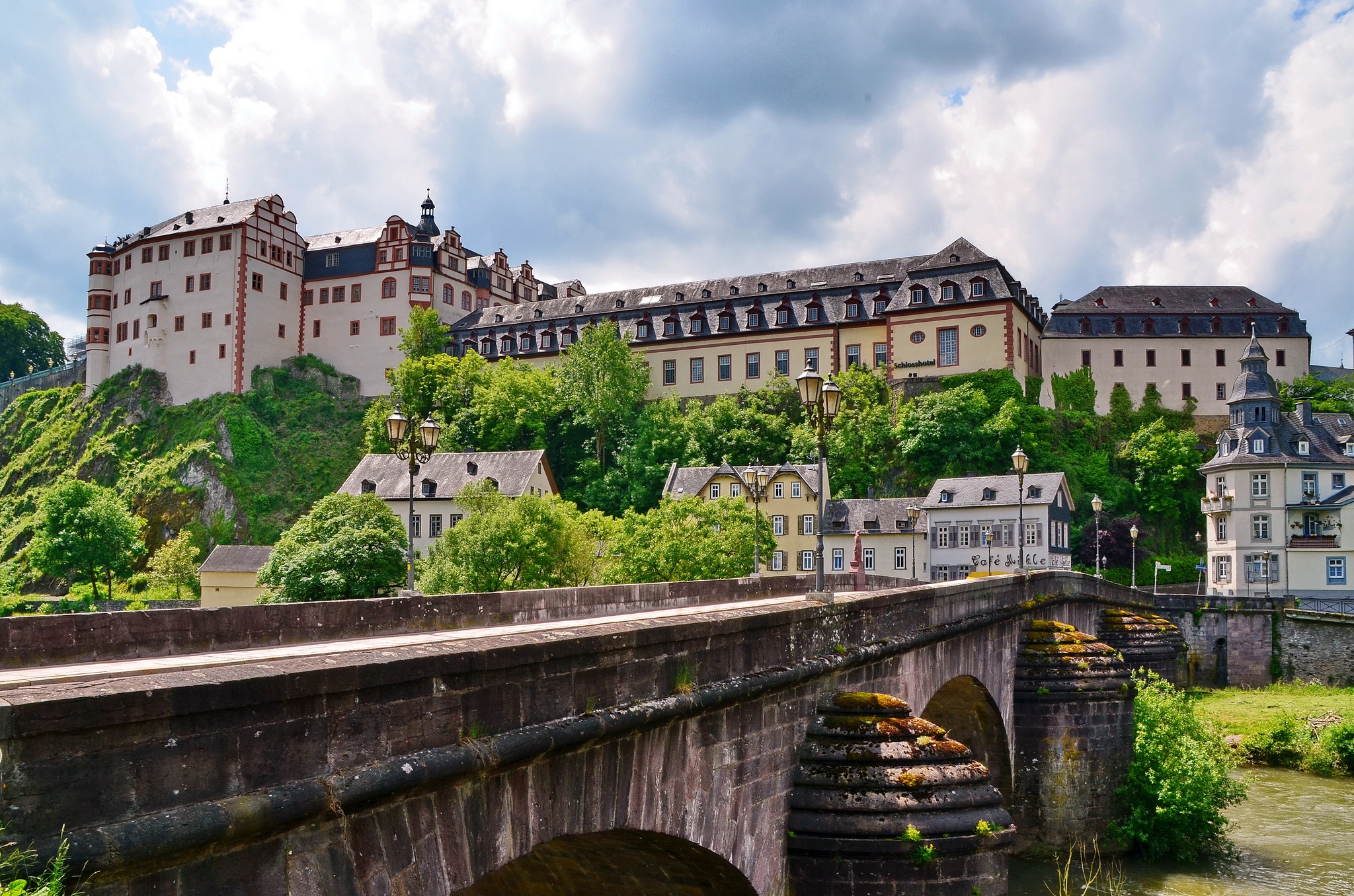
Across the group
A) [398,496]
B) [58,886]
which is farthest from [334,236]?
[58,886]

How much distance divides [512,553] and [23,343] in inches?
4075

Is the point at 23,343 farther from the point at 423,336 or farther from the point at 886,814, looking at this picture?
the point at 886,814

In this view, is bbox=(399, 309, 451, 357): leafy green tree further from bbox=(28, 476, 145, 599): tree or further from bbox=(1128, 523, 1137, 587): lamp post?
bbox=(1128, 523, 1137, 587): lamp post

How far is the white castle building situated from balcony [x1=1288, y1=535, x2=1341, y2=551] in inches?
2737

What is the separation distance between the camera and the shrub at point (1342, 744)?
39.2 meters

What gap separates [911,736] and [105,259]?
107 m

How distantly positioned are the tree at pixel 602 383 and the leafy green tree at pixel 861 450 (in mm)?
16418

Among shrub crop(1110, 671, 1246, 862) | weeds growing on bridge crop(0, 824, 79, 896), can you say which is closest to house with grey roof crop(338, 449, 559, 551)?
shrub crop(1110, 671, 1246, 862)

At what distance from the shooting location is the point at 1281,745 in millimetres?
40594

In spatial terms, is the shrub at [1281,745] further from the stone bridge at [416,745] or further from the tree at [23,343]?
the tree at [23,343]

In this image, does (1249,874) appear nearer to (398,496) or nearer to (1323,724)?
(1323,724)

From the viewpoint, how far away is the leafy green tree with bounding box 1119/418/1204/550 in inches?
2859

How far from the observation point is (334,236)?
4090 inches

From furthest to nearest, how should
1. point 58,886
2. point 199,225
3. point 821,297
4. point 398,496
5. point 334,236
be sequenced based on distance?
point 334,236, point 199,225, point 821,297, point 398,496, point 58,886
